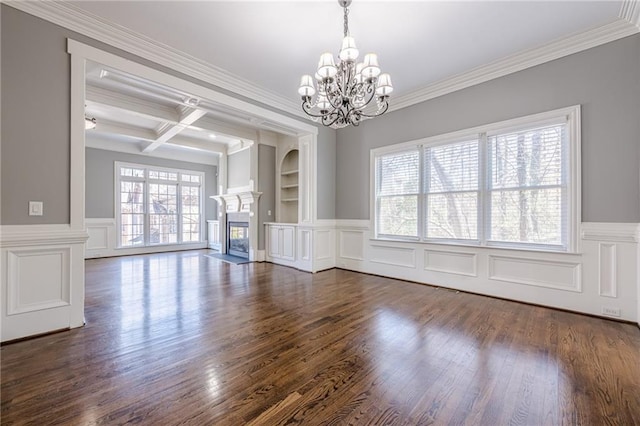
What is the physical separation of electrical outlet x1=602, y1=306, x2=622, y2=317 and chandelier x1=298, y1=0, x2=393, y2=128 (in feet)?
10.6

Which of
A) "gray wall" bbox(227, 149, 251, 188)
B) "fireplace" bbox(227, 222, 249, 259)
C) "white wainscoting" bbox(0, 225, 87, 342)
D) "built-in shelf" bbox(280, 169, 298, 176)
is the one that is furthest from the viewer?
"gray wall" bbox(227, 149, 251, 188)

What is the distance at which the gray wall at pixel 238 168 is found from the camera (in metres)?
7.18

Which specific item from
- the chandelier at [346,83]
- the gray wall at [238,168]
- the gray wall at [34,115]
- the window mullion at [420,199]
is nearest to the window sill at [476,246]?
the window mullion at [420,199]

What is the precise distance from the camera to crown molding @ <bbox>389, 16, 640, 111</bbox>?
2.88m

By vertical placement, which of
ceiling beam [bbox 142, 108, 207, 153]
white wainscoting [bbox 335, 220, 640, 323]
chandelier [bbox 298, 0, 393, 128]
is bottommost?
white wainscoting [bbox 335, 220, 640, 323]

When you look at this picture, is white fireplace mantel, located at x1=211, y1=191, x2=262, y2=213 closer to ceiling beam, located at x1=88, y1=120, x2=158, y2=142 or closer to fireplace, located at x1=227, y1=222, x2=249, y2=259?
fireplace, located at x1=227, y1=222, x2=249, y2=259

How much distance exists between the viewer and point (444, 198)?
428 cm

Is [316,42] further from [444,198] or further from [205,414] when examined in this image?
[205,414]

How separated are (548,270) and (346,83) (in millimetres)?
3291

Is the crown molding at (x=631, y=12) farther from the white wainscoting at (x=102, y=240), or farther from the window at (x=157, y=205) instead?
the white wainscoting at (x=102, y=240)

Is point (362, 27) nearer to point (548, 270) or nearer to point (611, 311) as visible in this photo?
point (548, 270)

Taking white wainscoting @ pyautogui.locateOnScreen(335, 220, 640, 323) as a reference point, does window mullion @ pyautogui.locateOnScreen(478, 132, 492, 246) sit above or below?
above

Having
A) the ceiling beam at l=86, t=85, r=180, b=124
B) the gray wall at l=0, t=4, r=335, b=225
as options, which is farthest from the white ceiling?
the ceiling beam at l=86, t=85, r=180, b=124

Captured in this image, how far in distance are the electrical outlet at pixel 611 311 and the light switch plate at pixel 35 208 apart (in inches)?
230
